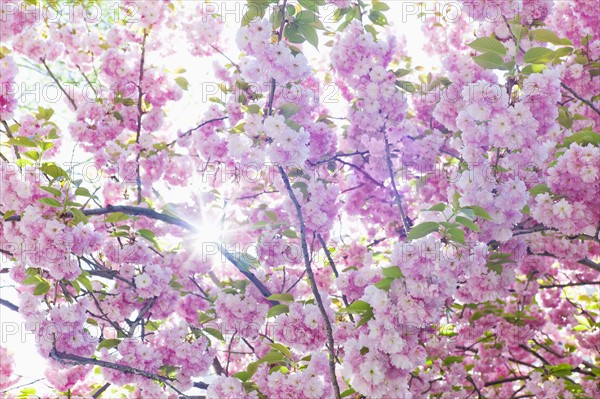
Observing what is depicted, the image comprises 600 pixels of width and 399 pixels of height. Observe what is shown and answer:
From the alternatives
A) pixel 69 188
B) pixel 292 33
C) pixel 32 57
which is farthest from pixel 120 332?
pixel 32 57

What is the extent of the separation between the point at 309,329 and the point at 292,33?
4.49ft

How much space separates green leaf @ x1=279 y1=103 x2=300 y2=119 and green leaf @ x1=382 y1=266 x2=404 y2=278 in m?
0.94

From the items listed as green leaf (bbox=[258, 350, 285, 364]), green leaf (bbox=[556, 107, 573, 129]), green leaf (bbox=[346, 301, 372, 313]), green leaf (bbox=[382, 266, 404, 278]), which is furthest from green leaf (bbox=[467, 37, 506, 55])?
green leaf (bbox=[258, 350, 285, 364])

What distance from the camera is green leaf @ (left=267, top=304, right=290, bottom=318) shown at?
2627 millimetres

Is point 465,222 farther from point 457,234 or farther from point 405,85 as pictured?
point 405,85

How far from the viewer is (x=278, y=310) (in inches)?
104

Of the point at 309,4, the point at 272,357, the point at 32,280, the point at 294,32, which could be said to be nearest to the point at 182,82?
the point at 294,32

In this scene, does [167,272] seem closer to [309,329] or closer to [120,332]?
[120,332]

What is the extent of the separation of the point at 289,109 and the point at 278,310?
0.92 meters

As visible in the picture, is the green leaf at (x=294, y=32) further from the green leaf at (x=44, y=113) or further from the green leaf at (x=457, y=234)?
the green leaf at (x=44, y=113)

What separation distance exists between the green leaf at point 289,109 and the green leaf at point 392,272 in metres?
0.94

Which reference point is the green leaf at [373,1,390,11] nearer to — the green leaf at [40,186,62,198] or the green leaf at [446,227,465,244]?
the green leaf at [446,227,465,244]

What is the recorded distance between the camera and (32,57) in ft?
13.2

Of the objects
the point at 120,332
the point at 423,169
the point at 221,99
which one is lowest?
the point at 120,332
